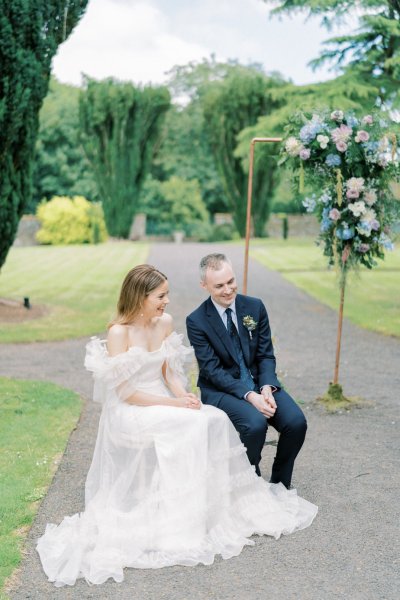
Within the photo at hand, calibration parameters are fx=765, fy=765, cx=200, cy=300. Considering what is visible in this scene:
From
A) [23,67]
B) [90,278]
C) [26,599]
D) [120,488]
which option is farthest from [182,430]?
[90,278]

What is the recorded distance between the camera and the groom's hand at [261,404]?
492cm

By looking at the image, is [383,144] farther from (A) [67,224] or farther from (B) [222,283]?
(A) [67,224]

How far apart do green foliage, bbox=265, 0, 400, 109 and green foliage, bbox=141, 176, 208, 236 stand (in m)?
27.2

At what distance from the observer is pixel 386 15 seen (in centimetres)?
1669

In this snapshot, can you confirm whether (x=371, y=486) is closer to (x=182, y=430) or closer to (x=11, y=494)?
(x=182, y=430)

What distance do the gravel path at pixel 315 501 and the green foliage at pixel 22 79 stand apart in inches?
139

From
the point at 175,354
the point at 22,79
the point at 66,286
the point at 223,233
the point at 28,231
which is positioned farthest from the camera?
the point at 223,233

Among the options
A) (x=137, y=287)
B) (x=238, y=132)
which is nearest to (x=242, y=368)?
(x=137, y=287)

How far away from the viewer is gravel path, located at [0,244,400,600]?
3.69m

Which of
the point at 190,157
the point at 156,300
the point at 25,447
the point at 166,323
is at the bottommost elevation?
the point at 25,447

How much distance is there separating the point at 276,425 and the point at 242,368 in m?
0.49

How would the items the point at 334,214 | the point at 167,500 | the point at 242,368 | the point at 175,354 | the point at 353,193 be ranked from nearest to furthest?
1. the point at 167,500
2. the point at 175,354
3. the point at 242,368
4. the point at 353,193
5. the point at 334,214

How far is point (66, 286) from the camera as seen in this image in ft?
60.0

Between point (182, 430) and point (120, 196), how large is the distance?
34545 mm
